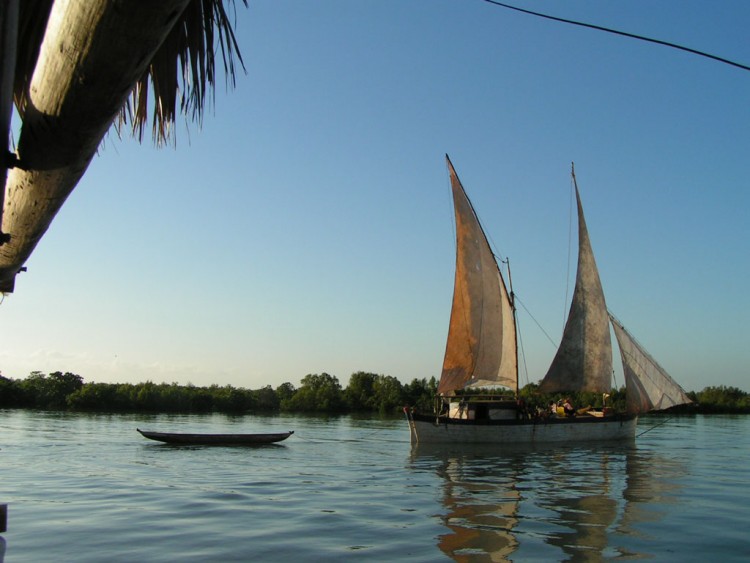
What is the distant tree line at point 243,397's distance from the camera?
85812 millimetres

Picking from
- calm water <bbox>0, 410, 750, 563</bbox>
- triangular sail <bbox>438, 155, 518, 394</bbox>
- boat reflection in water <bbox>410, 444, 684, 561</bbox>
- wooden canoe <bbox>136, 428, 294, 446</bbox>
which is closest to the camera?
calm water <bbox>0, 410, 750, 563</bbox>

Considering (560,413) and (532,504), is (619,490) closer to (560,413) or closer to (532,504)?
(532,504)

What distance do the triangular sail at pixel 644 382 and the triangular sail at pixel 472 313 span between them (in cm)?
823

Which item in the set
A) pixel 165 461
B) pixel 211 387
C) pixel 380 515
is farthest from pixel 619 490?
pixel 211 387

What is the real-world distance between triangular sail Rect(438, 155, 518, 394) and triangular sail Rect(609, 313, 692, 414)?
823 centimetres

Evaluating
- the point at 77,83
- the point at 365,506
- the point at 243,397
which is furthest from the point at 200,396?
the point at 77,83

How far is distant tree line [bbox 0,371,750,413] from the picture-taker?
85.8m

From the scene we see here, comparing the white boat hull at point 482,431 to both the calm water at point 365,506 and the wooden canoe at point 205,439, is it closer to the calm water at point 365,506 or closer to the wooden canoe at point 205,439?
the calm water at point 365,506

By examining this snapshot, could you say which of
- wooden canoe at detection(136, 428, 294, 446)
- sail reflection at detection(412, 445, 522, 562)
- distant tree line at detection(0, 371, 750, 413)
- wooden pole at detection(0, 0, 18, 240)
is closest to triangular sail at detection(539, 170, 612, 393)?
sail reflection at detection(412, 445, 522, 562)

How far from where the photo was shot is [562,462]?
2784 centimetres

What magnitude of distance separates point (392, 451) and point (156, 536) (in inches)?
885

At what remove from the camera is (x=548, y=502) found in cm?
1656

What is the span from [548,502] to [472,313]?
2230cm

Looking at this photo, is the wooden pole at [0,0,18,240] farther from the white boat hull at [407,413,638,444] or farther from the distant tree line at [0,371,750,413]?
the distant tree line at [0,371,750,413]
